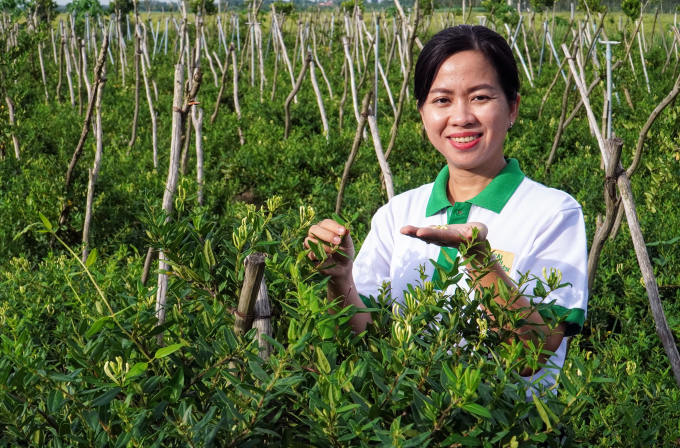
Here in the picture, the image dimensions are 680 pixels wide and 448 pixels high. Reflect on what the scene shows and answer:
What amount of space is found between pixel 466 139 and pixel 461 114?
68 millimetres

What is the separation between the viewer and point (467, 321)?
1224 mm

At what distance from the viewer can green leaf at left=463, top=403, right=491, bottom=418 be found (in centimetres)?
88

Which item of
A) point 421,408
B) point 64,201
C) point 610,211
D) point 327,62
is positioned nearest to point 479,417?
point 421,408

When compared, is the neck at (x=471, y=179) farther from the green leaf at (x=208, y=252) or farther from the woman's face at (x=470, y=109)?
the green leaf at (x=208, y=252)

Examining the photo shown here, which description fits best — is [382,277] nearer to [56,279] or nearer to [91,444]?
[91,444]

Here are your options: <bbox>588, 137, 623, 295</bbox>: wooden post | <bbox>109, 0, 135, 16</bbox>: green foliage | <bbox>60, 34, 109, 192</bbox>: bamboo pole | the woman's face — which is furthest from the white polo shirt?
<bbox>109, 0, 135, 16</bbox>: green foliage

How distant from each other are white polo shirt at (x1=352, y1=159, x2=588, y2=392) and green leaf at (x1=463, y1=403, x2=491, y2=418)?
0.42 metres

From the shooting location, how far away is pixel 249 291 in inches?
45.6

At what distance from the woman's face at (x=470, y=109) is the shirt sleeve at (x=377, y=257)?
0.29 meters

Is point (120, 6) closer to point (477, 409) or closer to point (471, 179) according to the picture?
point (471, 179)

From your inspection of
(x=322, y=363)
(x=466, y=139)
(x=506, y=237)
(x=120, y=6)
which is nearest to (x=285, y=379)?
(x=322, y=363)

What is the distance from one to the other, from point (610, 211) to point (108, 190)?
3.83 metres

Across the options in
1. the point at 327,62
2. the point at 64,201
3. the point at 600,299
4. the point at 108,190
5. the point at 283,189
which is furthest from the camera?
the point at 327,62

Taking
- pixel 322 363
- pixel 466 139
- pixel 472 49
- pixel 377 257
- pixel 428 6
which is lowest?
pixel 377 257
